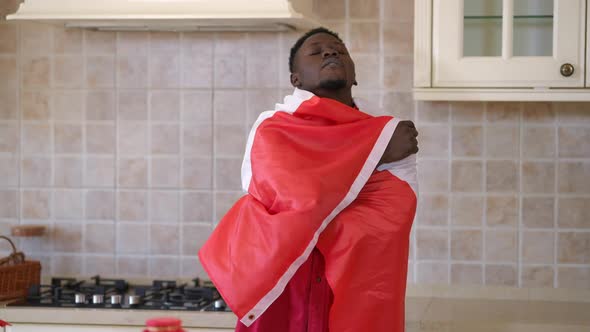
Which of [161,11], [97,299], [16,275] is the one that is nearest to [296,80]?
[161,11]

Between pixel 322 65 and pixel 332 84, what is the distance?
0.05m

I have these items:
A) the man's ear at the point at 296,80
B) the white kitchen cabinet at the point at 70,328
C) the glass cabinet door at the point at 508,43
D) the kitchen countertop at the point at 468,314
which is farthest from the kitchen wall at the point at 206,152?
the man's ear at the point at 296,80

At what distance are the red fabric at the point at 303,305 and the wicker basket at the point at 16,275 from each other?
99 centimetres

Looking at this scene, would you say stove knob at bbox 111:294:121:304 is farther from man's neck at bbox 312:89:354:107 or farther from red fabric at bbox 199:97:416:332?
man's neck at bbox 312:89:354:107

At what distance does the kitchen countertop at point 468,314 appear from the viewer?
7.47ft

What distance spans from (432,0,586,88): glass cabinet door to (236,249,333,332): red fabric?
79 cm

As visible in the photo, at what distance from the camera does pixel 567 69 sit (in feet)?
7.54

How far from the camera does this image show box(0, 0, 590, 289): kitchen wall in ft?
8.50

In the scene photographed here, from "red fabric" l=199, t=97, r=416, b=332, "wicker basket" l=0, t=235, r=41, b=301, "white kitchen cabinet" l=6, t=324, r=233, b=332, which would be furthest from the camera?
"wicker basket" l=0, t=235, r=41, b=301

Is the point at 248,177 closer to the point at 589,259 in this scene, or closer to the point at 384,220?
the point at 384,220

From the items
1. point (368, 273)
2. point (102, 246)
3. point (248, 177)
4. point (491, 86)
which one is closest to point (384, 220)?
point (368, 273)

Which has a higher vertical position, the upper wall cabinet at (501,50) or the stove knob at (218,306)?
the upper wall cabinet at (501,50)

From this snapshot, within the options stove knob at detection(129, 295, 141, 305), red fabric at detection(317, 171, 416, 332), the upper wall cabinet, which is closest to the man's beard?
red fabric at detection(317, 171, 416, 332)

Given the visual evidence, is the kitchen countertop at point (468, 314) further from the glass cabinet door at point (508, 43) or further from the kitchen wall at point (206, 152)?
the glass cabinet door at point (508, 43)
